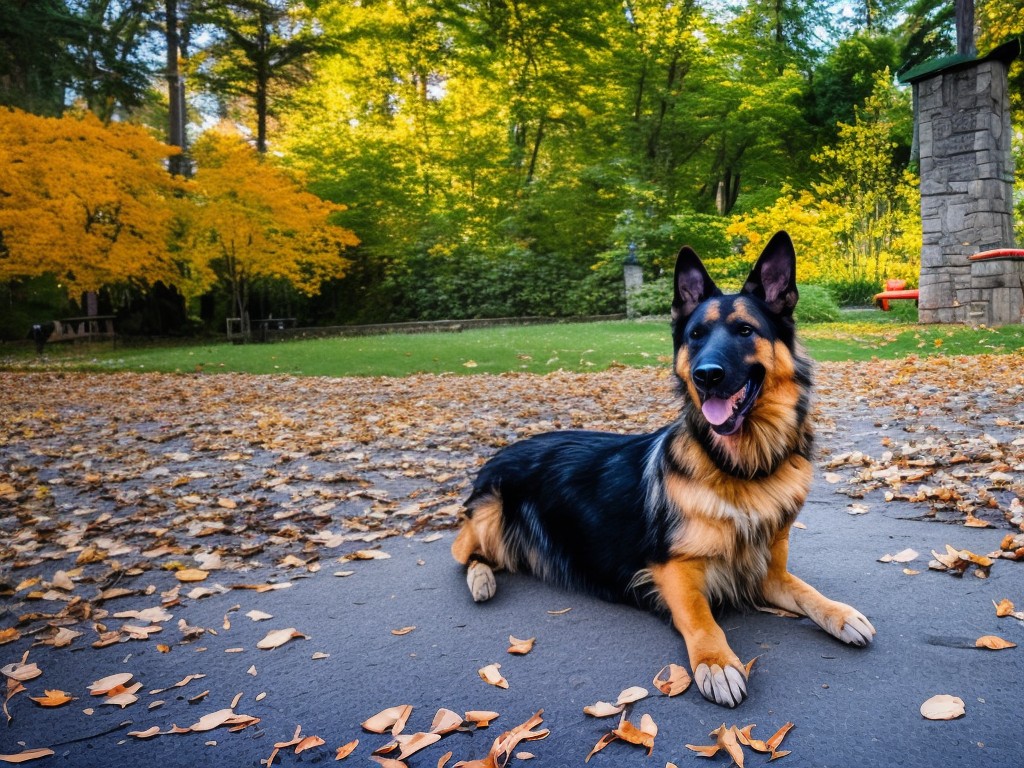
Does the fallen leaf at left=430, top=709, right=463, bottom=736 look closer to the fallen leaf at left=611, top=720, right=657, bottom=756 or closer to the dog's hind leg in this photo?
the fallen leaf at left=611, top=720, right=657, bottom=756

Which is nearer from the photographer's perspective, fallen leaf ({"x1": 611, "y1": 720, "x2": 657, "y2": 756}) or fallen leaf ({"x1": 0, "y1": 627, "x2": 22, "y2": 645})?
fallen leaf ({"x1": 611, "y1": 720, "x2": 657, "y2": 756})

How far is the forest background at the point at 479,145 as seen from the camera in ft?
59.3

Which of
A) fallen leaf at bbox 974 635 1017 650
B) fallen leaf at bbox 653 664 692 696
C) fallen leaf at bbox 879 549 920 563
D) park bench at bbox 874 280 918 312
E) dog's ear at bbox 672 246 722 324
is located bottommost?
fallen leaf at bbox 653 664 692 696

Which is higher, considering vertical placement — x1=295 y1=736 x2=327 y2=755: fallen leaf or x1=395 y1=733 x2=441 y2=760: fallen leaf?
x1=395 y1=733 x2=441 y2=760: fallen leaf

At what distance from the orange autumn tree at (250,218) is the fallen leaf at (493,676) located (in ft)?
57.7

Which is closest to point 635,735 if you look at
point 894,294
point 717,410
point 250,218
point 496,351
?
point 717,410

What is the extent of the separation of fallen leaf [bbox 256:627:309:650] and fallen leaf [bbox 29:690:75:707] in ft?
2.09

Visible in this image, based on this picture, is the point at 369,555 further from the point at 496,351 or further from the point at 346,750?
the point at 496,351

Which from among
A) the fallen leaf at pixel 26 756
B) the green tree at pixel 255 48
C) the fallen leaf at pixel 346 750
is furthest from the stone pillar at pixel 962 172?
the green tree at pixel 255 48

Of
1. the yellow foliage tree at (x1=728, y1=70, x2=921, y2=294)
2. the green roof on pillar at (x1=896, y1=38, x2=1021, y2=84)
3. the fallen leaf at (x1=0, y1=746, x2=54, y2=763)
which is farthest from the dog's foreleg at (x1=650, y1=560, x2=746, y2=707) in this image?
the yellow foliage tree at (x1=728, y1=70, x2=921, y2=294)

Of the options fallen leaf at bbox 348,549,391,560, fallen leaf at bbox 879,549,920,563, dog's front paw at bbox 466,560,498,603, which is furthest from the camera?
fallen leaf at bbox 348,549,391,560

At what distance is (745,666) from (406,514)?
2.64 meters

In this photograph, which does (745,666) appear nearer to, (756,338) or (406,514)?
(756,338)

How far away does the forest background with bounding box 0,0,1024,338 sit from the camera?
18078mm
